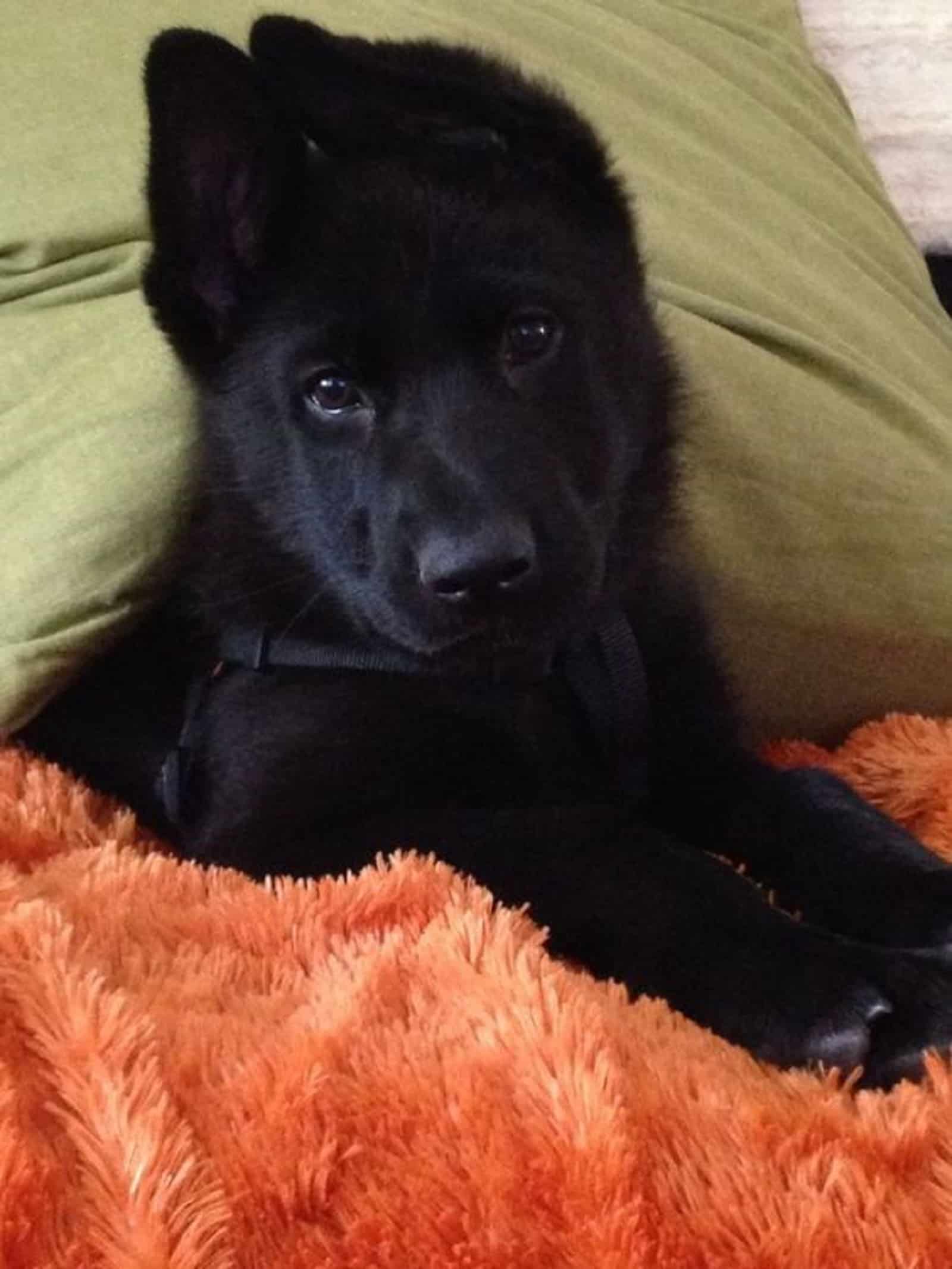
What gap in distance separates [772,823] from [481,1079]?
1.72 ft

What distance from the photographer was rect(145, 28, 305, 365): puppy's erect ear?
1.20 m

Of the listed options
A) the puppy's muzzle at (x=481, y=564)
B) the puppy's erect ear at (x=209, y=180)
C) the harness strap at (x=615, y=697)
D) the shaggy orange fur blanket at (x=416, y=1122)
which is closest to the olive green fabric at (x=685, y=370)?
the puppy's erect ear at (x=209, y=180)

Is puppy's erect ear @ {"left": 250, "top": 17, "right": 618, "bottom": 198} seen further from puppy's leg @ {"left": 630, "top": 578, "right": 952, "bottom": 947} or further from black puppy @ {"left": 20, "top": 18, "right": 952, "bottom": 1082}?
puppy's leg @ {"left": 630, "top": 578, "right": 952, "bottom": 947}

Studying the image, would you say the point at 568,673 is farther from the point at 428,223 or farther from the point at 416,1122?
the point at 416,1122

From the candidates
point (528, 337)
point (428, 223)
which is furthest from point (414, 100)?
point (528, 337)

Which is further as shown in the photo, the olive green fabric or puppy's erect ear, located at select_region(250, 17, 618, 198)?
the olive green fabric

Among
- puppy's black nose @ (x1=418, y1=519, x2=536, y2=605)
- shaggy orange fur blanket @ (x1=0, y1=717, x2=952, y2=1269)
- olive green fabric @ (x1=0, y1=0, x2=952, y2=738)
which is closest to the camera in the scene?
shaggy orange fur blanket @ (x1=0, y1=717, x2=952, y2=1269)

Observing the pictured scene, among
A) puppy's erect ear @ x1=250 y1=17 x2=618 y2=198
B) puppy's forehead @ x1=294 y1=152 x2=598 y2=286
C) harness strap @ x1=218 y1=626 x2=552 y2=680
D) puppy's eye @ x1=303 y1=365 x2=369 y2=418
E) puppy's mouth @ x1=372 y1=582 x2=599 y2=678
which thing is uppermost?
puppy's erect ear @ x1=250 y1=17 x2=618 y2=198

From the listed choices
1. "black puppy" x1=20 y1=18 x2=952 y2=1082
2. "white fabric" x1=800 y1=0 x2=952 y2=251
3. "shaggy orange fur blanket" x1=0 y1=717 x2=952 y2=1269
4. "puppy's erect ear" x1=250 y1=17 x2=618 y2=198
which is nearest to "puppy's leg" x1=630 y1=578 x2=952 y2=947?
"black puppy" x1=20 y1=18 x2=952 y2=1082

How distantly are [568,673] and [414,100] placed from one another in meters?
0.49

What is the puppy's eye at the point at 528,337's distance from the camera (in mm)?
1221

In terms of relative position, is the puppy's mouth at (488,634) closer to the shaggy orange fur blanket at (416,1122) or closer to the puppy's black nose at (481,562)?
the puppy's black nose at (481,562)

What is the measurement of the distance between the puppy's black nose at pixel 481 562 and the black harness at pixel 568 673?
147 millimetres

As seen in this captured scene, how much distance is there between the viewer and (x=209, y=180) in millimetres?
1263
